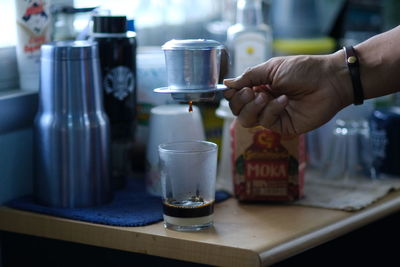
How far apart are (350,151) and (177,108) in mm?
334

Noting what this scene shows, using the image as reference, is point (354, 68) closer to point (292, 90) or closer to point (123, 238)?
Answer: point (292, 90)

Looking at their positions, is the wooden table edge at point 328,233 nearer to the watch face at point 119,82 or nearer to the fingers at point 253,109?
the fingers at point 253,109

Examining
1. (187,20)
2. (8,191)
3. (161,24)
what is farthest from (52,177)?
(187,20)

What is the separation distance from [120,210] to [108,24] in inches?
Answer: 12.2

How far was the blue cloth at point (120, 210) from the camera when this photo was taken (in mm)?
1111

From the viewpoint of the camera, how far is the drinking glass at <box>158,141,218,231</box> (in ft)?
3.49

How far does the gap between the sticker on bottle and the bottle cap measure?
297 mm

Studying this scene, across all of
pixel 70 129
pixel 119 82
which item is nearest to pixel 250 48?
pixel 119 82

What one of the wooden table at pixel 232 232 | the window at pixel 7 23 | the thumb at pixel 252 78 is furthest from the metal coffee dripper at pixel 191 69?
the window at pixel 7 23

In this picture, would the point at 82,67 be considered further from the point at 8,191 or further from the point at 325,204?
the point at 325,204

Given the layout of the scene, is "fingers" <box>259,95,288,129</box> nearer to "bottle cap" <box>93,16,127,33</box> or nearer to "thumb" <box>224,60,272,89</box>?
"thumb" <box>224,60,272,89</box>

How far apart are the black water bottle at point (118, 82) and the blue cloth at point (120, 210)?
5 cm

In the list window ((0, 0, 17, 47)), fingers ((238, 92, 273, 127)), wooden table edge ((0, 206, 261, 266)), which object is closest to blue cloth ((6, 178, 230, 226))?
wooden table edge ((0, 206, 261, 266))

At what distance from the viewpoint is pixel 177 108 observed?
130cm
